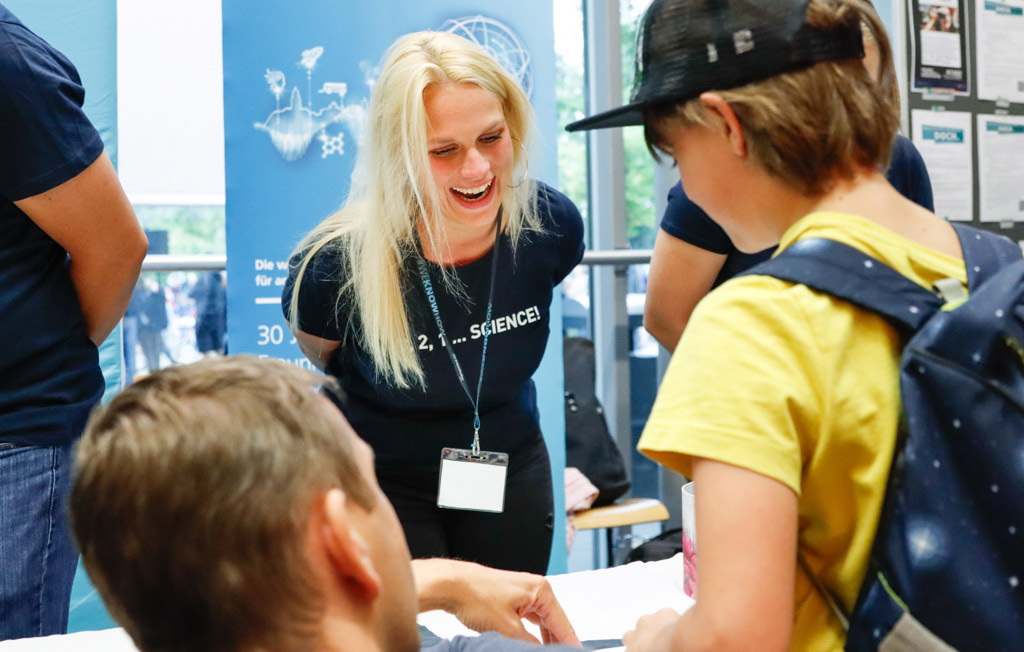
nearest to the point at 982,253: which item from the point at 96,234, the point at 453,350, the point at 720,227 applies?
the point at 720,227

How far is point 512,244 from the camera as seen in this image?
203 cm

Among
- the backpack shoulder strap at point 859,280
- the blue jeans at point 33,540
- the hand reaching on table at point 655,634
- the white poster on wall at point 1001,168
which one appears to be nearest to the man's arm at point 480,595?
the hand reaching on table at point 655,634

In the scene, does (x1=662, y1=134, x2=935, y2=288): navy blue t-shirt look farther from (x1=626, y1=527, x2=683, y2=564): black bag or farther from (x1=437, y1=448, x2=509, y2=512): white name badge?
(x1=626, y1=527, x2=683, y2=564): black bag

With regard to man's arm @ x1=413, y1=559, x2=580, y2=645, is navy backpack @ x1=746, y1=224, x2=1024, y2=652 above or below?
above

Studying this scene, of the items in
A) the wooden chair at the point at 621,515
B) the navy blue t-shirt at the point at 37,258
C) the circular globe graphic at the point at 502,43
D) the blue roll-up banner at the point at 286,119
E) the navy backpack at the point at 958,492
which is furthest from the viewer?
the wooden chair at the point at 621,515

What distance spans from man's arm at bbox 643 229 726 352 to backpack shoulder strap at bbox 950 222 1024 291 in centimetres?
100

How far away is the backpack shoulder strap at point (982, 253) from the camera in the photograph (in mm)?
806

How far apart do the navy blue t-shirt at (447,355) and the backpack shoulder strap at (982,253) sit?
3.94 feet

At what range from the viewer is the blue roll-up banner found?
2.67 metres

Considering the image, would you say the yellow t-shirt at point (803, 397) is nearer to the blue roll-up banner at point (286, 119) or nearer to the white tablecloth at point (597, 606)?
the white tablecloth at point (597, 606)

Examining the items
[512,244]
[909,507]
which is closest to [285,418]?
[909,507]

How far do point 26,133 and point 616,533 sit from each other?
3322 mm

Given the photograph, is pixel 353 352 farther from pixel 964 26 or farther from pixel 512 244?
pixel 964 26

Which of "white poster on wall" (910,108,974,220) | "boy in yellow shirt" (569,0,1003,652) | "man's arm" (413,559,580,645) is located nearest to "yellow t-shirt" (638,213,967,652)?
"boy in yellow shirt" (569,0,1003,652)
